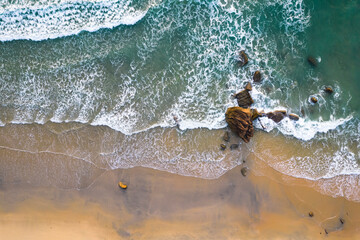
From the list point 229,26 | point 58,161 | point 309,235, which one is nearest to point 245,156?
point 309,235

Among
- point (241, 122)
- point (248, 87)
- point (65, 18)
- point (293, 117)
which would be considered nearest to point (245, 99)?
point (248, 87)

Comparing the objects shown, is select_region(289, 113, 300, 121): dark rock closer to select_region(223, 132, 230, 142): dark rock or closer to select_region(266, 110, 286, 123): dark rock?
select_region(266, 110, 286, 123): dark rock

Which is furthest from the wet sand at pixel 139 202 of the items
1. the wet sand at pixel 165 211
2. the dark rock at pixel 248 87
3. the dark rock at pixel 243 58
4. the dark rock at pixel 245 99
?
the dark rock at pixel 243 58

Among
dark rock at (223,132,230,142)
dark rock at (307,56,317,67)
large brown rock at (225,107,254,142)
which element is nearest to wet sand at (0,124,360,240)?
dark rock at (223,132,230,142)

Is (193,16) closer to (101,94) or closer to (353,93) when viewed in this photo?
(101,94)

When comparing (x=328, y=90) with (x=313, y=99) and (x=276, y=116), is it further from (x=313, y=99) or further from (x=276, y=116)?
(x=276, y=116)

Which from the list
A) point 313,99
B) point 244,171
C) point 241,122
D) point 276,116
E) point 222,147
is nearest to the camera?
point 241,122
